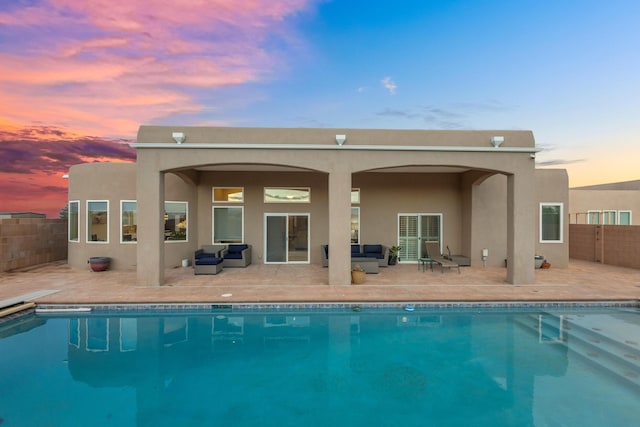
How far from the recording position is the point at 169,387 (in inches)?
172

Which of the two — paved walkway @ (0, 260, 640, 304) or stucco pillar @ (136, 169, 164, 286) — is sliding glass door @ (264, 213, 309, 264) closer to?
paved walkway @ (0, 260, 640, 304)

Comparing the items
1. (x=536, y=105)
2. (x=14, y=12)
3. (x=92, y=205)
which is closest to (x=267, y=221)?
(x=92, y=205)

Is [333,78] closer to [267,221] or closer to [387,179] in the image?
[387,179]

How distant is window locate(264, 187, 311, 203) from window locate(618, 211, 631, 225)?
16212mm

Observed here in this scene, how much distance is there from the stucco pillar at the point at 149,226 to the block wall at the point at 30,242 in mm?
6619

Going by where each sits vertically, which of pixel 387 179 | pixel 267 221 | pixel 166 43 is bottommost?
pixel 267 221

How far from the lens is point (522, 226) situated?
28.5 feet

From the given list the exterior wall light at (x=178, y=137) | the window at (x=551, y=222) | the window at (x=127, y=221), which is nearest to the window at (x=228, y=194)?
the window at (x=127, y=221)

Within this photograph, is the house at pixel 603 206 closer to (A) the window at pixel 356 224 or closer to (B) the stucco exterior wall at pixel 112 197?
(A) the window at pixel 356 224

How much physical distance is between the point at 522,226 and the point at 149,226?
1013 centimetres

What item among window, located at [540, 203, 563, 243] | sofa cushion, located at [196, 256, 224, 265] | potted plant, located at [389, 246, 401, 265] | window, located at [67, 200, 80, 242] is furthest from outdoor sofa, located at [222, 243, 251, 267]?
window, located at [540, 203, 563, 243]

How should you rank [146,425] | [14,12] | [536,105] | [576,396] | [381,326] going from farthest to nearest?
[536,105] → [14,12] → [381,326] → [576,396] → [146,425]

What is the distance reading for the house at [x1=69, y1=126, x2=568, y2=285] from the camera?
27.4ft

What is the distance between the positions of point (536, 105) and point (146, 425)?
16.9 m
